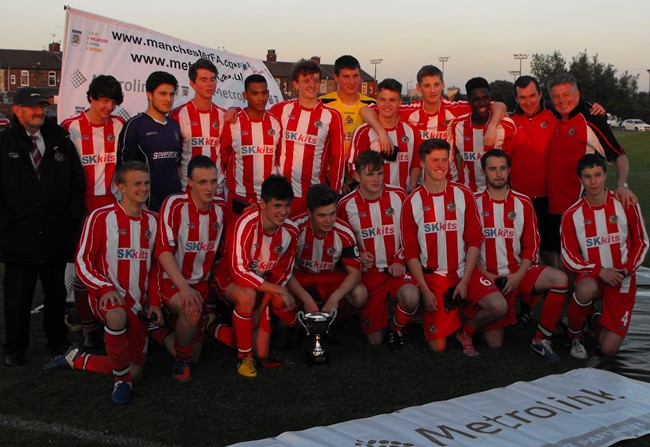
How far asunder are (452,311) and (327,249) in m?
0.99

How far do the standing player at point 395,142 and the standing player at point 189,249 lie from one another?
1452 millimetres

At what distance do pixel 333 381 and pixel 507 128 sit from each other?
2.62 metres

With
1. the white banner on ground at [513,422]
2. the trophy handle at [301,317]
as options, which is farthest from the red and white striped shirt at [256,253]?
the white banner on ground at [513,422]

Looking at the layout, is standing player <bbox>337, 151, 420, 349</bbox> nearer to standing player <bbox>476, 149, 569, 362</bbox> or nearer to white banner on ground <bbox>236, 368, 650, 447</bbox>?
standing player <bbox>476, 149, 569, 362</bbox>

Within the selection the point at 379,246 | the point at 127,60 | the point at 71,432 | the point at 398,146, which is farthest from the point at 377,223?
the point at 127,60

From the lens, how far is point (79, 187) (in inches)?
178

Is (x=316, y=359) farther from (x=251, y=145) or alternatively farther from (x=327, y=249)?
(x=251, y=145)

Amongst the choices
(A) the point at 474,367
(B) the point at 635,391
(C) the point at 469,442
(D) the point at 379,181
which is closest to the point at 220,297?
(D) the point at 379,181

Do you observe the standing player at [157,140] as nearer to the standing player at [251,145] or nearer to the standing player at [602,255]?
the standing player at [251,145]

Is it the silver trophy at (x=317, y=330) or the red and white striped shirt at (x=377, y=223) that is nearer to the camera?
the silver trophy at (x=317, y=330)

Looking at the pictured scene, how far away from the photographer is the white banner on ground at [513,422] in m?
3.05

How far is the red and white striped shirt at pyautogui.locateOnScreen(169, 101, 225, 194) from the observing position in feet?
17.1

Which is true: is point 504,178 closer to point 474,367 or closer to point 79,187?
point 474,367

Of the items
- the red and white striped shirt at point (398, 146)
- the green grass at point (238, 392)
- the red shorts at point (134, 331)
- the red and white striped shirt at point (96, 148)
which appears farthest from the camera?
the red and white striped shirt at point (398, 146)
